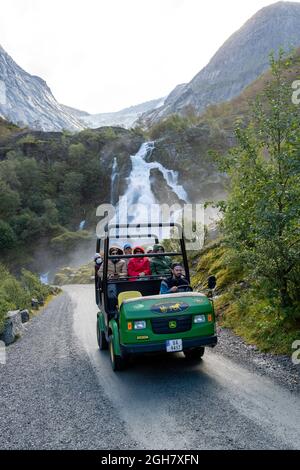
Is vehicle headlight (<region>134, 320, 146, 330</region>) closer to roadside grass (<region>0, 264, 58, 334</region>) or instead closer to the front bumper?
the front bumper

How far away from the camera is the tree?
26.2ft

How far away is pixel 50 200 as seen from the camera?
273ft

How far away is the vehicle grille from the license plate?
15cm

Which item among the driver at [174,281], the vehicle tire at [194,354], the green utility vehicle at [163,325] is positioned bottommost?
the vehicle tire at [194,354]

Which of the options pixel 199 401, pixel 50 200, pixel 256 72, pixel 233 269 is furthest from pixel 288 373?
pixel 256 72

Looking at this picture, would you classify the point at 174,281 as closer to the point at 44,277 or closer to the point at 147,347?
the point at 147,347

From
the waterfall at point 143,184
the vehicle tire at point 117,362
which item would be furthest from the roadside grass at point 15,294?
the waterfall at point 143,184

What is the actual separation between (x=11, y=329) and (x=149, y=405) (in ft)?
27.8

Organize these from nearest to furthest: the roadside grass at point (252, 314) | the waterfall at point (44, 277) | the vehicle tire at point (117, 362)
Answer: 1. the vehicle tire at point (117, 362)
2. the roadside grass at point (252, 314)
3. the waterfall at point (44, 277)

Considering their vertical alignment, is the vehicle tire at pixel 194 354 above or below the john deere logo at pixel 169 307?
below

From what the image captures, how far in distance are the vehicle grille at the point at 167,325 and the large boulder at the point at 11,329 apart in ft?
25.4

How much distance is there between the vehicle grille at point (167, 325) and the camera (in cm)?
696

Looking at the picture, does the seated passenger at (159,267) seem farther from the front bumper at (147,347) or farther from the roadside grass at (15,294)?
the roadside grass at (15,294)

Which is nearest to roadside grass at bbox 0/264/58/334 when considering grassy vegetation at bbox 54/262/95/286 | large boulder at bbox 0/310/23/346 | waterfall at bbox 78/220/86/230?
large boulder at bbox 0/310/23/346
